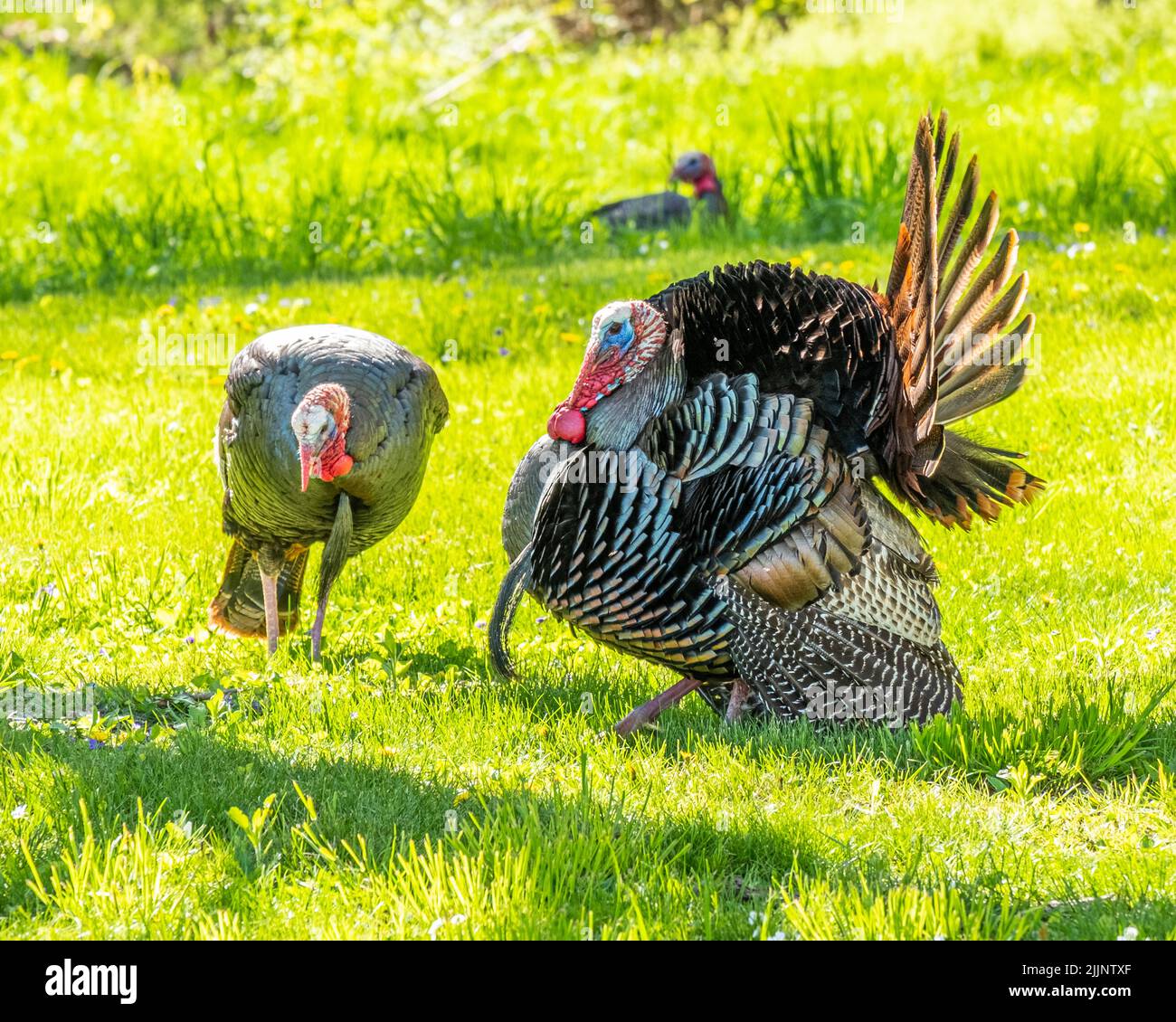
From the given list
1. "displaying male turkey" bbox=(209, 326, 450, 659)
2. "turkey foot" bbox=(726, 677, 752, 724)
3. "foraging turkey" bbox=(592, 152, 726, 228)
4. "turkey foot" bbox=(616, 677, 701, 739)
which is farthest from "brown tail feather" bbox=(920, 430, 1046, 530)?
"foraging turkey" bbox=(592, 152, 726, 228)

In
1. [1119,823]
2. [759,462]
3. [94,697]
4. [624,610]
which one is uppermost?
[759,462]

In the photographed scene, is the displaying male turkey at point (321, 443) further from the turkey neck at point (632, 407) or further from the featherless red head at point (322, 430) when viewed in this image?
the turkey neck at point (632, 407)

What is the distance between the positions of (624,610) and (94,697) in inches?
71.9

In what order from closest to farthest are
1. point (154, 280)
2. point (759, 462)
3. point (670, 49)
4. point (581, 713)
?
1. point (759, 462)
2. point (581, 713)
3. point (154, 280)
4. point (670, 49)

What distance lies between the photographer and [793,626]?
420cm

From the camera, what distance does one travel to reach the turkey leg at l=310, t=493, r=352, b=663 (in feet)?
16.8

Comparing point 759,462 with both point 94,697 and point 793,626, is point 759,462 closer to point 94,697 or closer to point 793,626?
point 793,626

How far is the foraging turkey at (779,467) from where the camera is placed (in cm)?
415

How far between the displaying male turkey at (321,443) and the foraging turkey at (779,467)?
2.53 ft

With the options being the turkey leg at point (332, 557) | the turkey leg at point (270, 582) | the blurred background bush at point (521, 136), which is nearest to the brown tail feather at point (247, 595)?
the turkey leg at point (270, 582)

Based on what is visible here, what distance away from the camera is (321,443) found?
475cm

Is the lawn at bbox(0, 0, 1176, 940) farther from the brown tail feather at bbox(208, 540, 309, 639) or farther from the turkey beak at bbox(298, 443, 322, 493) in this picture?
the turkey beak at bbox(298, 443, 322, 493)
